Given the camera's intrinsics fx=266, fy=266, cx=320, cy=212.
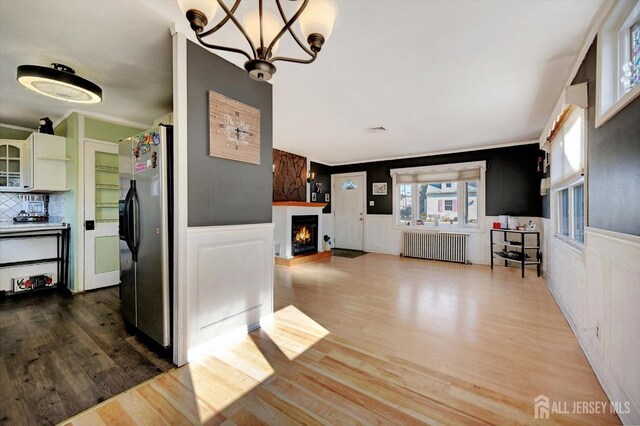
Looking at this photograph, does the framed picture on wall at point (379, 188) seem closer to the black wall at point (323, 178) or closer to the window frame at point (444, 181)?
the window frame at point (444, 181)

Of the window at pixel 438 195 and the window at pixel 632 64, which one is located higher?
the window at pixel 632 64

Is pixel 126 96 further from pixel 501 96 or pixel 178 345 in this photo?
pixel 501 96

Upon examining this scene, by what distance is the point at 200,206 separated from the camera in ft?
6.75

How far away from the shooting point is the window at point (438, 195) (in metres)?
5.71

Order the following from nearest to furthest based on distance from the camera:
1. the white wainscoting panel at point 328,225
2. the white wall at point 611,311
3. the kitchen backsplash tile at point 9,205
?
the white wall at point 611,311 < the kitchen backsplash tile at point 9,205 < the white wainscoting panel at point 328,225

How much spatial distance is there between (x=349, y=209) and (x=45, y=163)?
5.91 metres

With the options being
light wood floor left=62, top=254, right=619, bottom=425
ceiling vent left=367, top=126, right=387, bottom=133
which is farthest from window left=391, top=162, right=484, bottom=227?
light wood floor left=62, top=254, right=619, bottom=425

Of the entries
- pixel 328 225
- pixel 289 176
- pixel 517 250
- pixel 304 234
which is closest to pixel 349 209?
pixel 328 225

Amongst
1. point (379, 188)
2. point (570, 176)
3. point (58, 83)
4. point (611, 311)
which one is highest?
point (58, 83)

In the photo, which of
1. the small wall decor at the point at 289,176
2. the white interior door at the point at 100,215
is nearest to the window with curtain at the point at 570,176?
the small wall decor at the point at 289,176

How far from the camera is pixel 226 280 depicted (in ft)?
7.31

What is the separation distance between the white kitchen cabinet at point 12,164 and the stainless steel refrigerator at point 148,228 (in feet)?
8.72

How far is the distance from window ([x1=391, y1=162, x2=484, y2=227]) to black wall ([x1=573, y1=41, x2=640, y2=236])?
12.2 ft

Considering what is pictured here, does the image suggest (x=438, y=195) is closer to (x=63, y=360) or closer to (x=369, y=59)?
(x=369, y=59)
